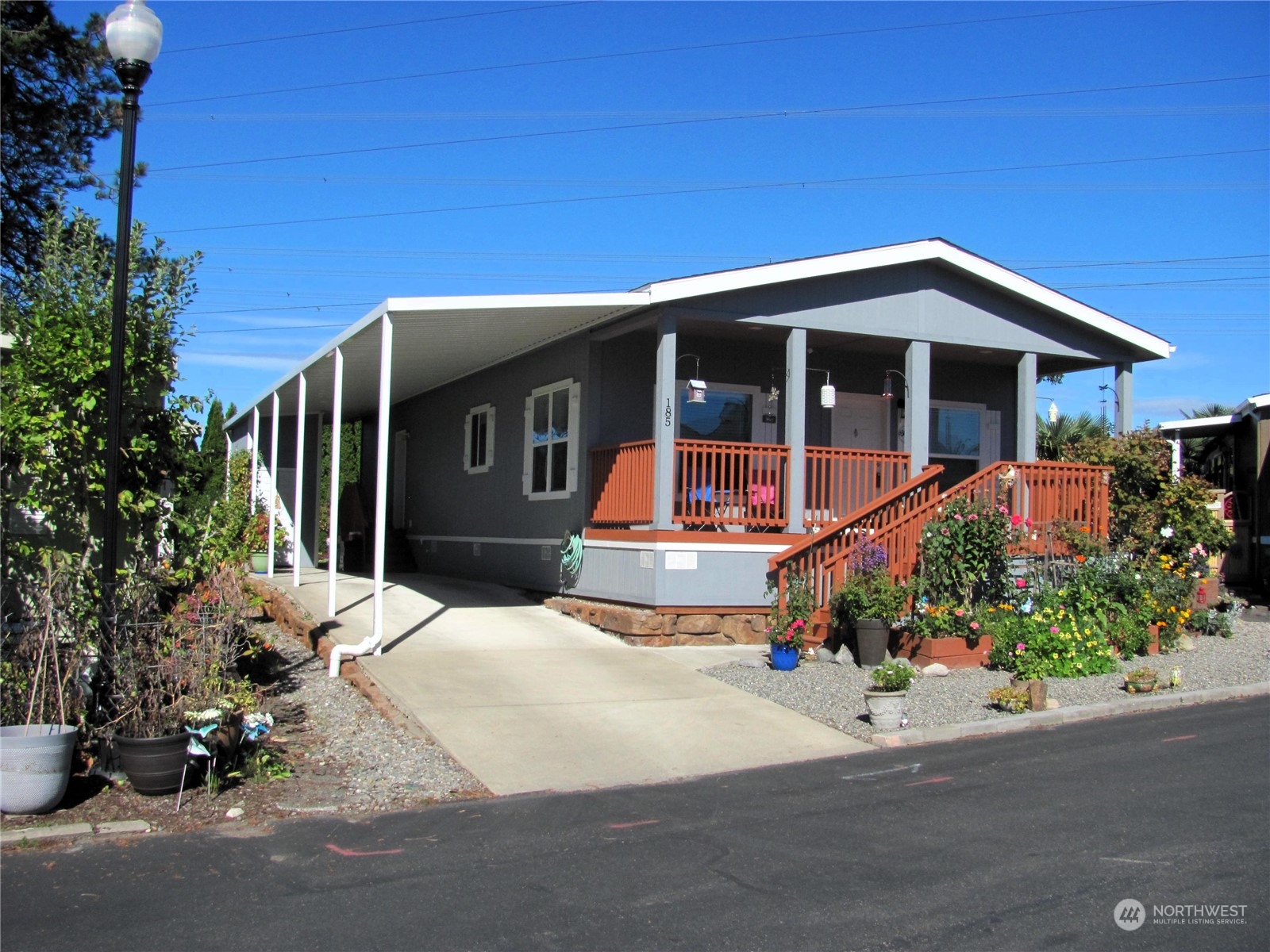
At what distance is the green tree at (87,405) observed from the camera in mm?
7078

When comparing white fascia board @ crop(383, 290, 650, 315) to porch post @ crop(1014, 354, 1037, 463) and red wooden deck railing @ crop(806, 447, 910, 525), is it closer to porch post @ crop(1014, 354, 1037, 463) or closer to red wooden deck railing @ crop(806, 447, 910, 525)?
red wooden deck railing @ crop(806, 447, 910, 525)

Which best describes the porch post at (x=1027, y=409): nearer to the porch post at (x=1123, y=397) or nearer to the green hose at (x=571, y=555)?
the porch post at (x=1123, y=397)

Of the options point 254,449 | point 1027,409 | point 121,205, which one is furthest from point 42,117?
point 1027,409

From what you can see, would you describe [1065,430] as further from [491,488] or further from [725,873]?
[725,873]

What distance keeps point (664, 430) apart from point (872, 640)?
3.15m

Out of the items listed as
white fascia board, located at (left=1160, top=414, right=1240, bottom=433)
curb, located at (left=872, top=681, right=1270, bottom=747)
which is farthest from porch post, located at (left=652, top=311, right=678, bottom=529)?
white fascia board, located at (left=1160, top=414, right=1240, bottom=433)

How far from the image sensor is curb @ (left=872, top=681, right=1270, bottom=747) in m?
8.30

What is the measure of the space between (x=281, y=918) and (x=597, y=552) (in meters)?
8.40

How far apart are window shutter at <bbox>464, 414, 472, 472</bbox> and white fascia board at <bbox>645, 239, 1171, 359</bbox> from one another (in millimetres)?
5889

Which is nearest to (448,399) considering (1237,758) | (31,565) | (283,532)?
(283,532)

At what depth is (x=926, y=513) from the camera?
11.8 meters

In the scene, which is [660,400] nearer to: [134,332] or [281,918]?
[134,332]

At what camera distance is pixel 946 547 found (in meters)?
11.2

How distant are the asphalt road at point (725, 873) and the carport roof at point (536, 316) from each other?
231 inches
